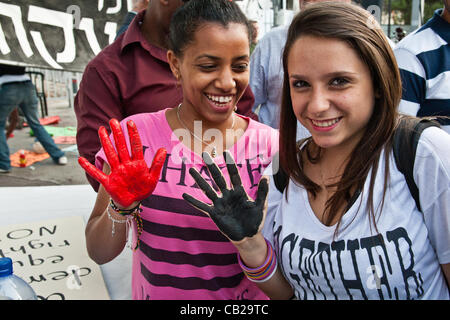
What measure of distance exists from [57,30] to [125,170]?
48.3 inches

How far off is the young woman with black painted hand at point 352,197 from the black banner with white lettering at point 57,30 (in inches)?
47.8

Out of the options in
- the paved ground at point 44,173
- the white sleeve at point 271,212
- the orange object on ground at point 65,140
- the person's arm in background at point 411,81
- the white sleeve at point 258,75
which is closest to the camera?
the white sleeve at point 271,212

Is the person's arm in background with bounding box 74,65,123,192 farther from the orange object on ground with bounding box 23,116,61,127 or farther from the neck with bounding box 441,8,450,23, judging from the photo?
the orange object on ground with bounding box 23,116,61,127

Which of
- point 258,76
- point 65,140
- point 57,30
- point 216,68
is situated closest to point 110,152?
point 216,68

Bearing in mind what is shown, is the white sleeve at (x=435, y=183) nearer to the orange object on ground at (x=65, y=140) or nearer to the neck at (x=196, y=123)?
the neck at (x=196, y=123)

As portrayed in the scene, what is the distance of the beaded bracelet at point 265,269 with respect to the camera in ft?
3.49

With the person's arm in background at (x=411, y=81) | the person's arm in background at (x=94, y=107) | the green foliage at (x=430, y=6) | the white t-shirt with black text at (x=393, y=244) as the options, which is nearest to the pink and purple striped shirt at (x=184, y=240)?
the white t-shirt with black text at (x=393, y=244)

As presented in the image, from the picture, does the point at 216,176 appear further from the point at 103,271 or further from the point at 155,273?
the point at 103,271

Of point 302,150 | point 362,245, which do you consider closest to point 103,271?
point 302,150

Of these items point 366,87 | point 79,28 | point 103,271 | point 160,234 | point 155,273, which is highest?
point 79,28

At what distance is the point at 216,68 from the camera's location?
1146 mm

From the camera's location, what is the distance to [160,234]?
113cm
